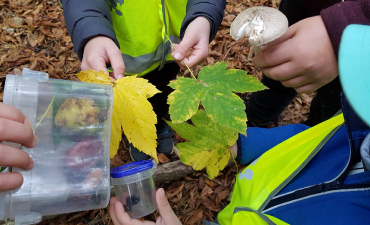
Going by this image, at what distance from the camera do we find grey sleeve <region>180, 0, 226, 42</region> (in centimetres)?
102

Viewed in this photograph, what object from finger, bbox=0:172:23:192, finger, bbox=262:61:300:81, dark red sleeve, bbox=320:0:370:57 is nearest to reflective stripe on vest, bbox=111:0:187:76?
finger, bbox=262:61:300:81

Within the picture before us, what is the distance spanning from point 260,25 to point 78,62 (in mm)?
1782

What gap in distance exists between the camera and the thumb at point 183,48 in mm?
852

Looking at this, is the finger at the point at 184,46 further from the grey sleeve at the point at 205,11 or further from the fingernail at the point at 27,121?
the fingernail at the point at 27,121

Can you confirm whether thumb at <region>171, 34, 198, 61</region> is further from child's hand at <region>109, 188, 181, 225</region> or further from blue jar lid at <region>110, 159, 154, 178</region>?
child's hand at <region>109, 188, 181, 225</region>

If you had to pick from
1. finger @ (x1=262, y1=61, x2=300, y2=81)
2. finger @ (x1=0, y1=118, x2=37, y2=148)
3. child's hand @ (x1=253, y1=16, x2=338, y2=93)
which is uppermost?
child's hand @ (x1=253, y1=16, x2=338, y2=93)

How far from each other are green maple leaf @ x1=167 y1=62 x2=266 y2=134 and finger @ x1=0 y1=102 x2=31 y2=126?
378 mm

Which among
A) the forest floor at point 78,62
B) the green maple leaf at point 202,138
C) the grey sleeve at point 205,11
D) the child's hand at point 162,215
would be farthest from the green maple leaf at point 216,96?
the forest floor at point 78,62

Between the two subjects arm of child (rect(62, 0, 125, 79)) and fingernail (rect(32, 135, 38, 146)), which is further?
arm of child (rect(62, 0, 125, 79))

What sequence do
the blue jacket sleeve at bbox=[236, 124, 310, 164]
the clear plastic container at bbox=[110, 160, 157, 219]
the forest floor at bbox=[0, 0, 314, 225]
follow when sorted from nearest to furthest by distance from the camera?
the clear plastic container at bbox=[110, 160, 157, 219], the blue jacket sleeve at bbox=[236, 124, 310, 164], the forest floor at bbox=[0, 0, 314, 225]

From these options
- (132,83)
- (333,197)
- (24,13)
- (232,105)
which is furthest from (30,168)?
(24,13)

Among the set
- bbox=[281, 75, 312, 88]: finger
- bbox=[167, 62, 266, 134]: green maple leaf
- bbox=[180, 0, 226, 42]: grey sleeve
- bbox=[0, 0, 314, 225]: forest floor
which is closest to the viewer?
bbox=[167, 62, 266, 134]: green maple leaf

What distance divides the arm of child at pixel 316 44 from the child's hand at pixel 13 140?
0.74 metres

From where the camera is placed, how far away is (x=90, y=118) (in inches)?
26.4
